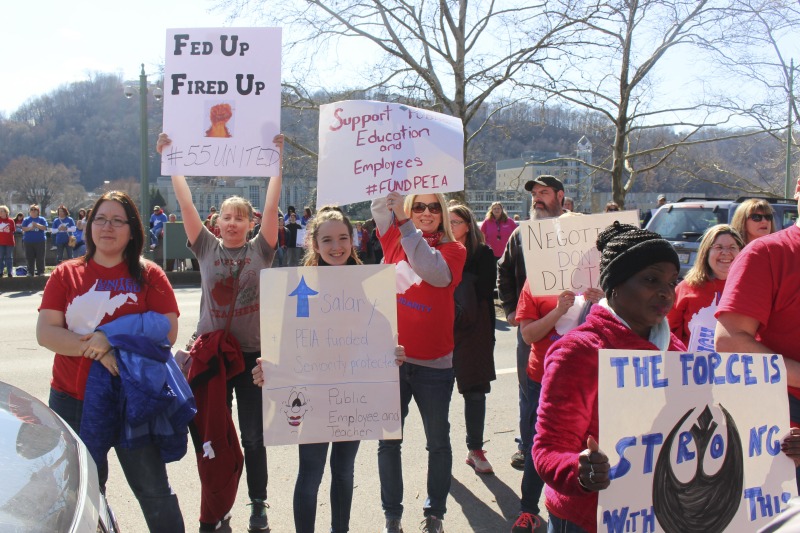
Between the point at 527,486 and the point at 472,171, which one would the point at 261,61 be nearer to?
the point at 527,486

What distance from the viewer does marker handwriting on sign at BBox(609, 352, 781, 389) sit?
1849 millimetres

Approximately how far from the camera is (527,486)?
3.49 m

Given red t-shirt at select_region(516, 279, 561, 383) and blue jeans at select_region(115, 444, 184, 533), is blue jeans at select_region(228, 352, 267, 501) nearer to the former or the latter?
blue jeans at select_region(115, 444, 184, 533)

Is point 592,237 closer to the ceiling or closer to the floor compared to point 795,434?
closer to the ceiling

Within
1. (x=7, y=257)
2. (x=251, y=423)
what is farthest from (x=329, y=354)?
(x=7, y=257)

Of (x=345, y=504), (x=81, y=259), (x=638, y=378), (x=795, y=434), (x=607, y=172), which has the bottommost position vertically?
(x=345, y=504)

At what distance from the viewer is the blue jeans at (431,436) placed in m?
3.46

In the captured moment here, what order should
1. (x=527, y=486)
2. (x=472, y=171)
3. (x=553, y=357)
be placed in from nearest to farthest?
(x=553, y=357) → (x=527, y=486) → (x=472, y=171)

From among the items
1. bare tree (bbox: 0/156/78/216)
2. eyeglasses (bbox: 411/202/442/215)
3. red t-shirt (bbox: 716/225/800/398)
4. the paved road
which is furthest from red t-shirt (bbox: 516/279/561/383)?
bare tree (bbox: 0/156/78/216)

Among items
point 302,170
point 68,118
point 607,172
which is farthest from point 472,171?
point 68,118

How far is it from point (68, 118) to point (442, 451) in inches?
4530

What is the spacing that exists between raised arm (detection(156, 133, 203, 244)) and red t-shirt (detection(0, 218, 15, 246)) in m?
13.3

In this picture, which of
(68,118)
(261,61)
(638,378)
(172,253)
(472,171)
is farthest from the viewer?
(68,118)

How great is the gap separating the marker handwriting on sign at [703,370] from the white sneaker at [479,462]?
8.77ft
